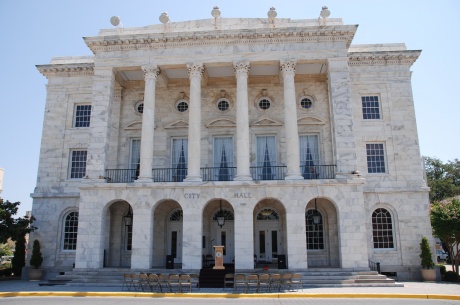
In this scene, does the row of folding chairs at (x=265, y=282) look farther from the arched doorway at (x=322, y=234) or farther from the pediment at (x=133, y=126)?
the pediment at (x=133, y=126)

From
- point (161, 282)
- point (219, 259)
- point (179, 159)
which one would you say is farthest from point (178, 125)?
point (161, 282)

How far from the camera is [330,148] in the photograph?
26.1 m

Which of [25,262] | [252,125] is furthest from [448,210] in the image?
[25,262]

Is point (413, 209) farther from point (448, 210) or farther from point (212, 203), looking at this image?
point (212, 203)

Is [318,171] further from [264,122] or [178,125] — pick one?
[178,125]

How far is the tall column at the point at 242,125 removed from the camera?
75.7ft

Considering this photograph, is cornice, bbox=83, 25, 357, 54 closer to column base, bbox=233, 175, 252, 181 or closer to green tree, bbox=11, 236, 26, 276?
column base, bbox=233, 175, 252, 181

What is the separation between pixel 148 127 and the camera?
24078 millimetres

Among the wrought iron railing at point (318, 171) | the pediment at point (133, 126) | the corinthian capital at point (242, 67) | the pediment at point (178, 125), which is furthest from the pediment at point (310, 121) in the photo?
the pediment at point (133, 126)

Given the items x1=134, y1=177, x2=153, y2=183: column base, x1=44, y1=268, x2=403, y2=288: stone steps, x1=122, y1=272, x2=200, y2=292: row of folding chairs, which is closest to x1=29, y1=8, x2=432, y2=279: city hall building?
x1=134, y1=177, x2=153, y2=183: column base

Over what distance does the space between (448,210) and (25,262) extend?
92.2 ft

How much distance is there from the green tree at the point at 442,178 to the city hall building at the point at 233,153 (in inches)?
1114

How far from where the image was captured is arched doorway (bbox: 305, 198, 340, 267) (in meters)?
24.5

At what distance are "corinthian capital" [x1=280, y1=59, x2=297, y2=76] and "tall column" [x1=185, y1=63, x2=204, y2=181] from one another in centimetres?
510
